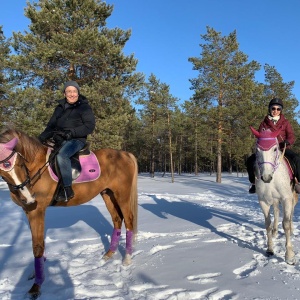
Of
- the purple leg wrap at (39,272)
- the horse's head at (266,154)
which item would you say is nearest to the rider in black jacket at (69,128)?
the purple leg wrap at (39,272)

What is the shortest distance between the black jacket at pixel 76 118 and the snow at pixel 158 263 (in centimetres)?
228

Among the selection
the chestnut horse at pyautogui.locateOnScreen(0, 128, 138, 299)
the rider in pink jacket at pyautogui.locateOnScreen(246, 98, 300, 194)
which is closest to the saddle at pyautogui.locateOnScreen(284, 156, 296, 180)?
the rider in pink jacket at pyautogui.locateOnScreen(246, 98, 300, 194)

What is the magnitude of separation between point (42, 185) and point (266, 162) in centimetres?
369

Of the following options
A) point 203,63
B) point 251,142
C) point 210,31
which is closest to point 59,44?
point 203,63

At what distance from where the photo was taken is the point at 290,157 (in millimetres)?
6031

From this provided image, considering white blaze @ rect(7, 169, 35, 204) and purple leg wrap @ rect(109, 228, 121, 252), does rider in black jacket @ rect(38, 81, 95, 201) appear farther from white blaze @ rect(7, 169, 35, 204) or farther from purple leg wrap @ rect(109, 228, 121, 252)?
purple leg wrap @ rect(109, 228, 121, 252)

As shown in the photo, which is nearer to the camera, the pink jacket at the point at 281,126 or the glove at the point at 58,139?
the glove at the point at 58,139

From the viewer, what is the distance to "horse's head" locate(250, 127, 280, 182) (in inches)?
192

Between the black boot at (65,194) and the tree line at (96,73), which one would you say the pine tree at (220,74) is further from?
the black boot at (65,194)

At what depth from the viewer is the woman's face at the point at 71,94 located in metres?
4.89

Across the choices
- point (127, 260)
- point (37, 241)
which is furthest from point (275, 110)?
point (37, 241)

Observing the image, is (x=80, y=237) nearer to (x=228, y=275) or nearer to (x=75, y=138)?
(x=75, y=138)

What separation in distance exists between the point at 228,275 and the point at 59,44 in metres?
16.8

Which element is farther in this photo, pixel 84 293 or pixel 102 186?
pixel 102 186
